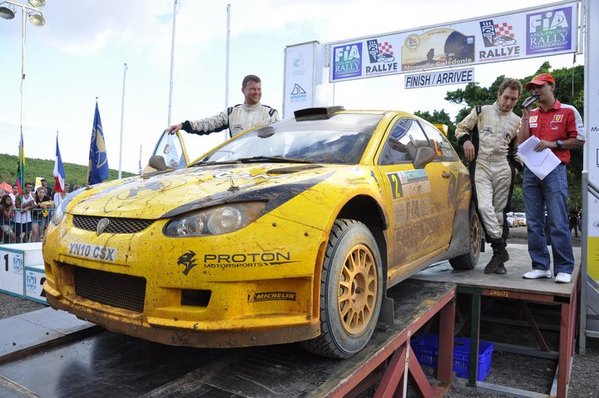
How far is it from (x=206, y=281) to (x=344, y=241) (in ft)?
2.14

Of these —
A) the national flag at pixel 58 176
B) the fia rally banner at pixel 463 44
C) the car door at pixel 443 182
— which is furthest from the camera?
the national flag at pixel 58 176

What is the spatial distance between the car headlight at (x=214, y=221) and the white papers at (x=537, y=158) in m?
2.85

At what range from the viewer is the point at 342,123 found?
9.91 feet

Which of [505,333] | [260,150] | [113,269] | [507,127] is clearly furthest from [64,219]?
[505,333]

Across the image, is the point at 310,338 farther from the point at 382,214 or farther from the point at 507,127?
the point at 507,127

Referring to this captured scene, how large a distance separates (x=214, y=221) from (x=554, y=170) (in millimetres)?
3184

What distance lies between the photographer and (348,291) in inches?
83.3

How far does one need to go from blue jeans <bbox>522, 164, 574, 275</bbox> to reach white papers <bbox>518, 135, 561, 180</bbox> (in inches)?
3.1

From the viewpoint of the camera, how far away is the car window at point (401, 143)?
286 centimetres

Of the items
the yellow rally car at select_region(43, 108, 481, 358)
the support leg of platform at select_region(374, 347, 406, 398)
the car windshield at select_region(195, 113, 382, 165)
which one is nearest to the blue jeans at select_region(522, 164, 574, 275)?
the car windshield at select_region(195, 113, 382, 165)

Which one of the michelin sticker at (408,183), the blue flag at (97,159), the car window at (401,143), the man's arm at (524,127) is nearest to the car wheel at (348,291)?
the michelin sticker at (408,183)

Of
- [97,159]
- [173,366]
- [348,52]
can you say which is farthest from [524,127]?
[97,159]

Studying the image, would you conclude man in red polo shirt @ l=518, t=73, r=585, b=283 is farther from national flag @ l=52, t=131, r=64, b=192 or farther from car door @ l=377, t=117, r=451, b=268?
national flag @ l=52, t=131, r=64, b=192

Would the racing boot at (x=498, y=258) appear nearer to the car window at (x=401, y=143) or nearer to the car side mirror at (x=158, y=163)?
the car window at (x=401, y=143)
